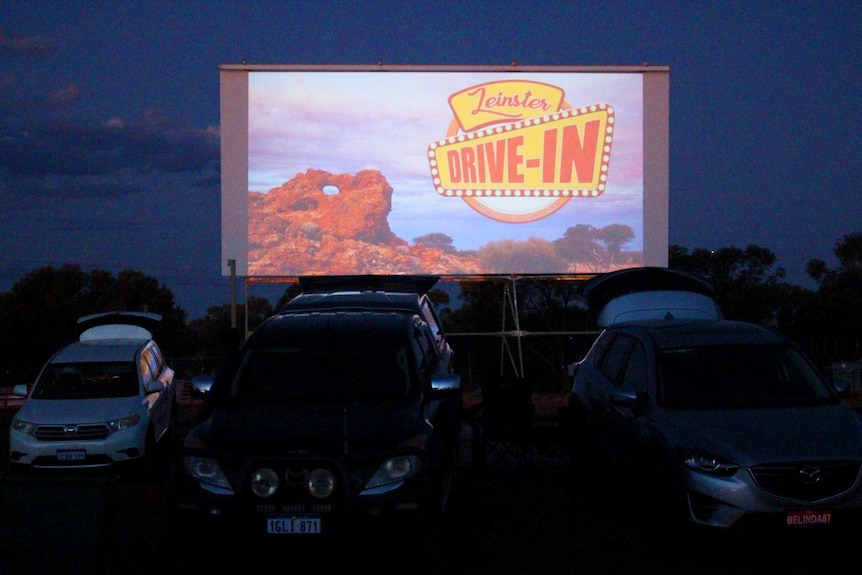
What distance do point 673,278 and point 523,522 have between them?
5321 mm

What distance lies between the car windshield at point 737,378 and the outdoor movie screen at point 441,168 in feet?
34.1

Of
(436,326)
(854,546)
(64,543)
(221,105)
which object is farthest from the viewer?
(221,105)

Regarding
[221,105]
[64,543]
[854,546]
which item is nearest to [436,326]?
[854,546]

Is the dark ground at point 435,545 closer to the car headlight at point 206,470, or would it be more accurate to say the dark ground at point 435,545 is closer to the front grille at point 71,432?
the car headlight at point 206,470

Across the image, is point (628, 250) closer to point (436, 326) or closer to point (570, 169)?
Result: point (570, 169)

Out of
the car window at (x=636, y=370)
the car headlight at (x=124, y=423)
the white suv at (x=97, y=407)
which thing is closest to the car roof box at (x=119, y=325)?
the white suv at (x=97, y=407)

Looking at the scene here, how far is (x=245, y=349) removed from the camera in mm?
8133

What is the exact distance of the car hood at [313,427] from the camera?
649 cm

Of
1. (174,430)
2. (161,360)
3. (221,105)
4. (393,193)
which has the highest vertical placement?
(221,105)

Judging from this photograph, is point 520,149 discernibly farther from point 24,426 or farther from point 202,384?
point 202,384

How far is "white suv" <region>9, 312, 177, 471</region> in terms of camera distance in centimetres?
1102

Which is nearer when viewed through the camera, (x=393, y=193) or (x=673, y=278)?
(x=673, y=278)

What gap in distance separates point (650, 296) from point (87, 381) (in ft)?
23.3

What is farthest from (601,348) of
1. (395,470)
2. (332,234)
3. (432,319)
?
(332,234)
